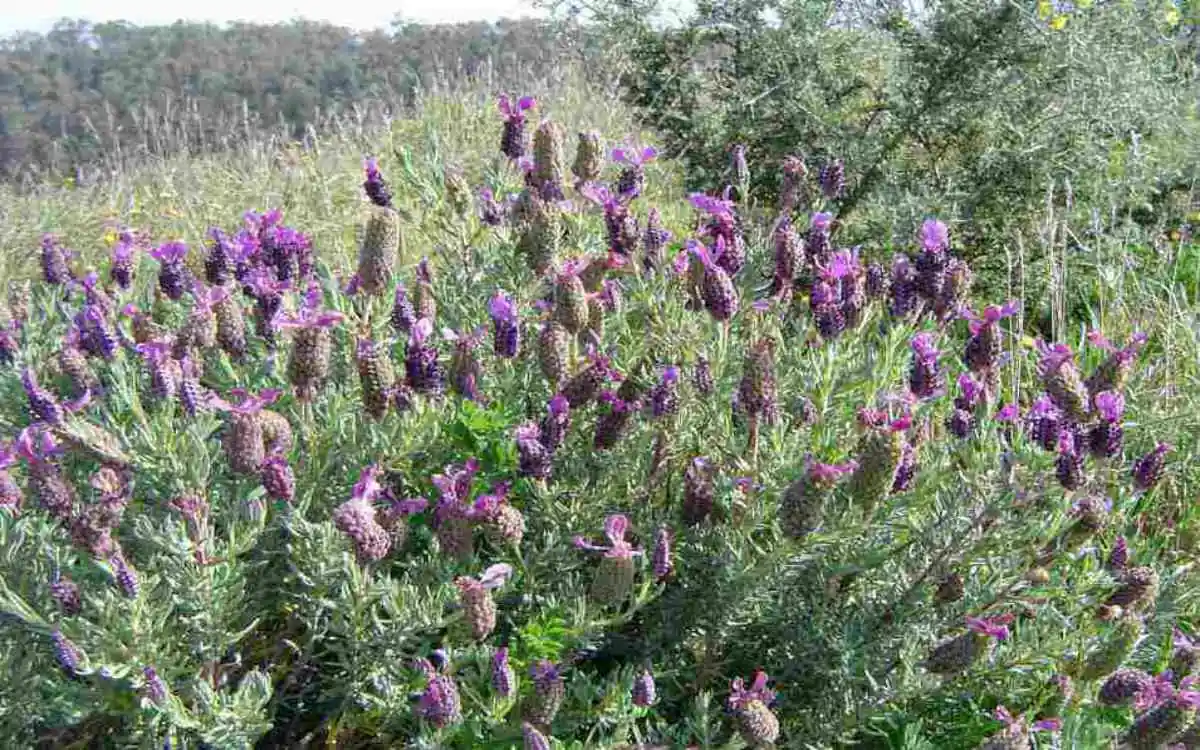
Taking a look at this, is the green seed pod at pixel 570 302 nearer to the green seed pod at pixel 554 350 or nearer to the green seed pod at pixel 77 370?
the green seed pod at pixel 554 350

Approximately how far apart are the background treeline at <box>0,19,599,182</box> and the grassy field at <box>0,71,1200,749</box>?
8.53 m

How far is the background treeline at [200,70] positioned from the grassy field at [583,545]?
28.0ft

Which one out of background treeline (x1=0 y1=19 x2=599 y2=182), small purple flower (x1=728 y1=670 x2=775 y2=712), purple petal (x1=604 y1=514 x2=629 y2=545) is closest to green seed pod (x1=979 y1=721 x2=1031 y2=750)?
small purple flower (x1=728 y1=670 x2=775 y2=712)

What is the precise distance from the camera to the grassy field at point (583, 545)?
1398mm

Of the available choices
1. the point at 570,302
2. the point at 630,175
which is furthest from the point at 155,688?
the point at 630,175

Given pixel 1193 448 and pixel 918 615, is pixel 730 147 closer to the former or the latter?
pixel 1193 448

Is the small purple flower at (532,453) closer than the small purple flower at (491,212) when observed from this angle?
Yes

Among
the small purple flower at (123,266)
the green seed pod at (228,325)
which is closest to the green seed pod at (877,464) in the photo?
the green seed pod at (228,325)

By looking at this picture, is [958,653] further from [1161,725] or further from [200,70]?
[200,70]

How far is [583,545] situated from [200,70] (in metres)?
20.9

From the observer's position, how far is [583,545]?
1.39 meters

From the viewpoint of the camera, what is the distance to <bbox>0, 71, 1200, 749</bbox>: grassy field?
1.40 m

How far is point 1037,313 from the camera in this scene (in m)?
3.55

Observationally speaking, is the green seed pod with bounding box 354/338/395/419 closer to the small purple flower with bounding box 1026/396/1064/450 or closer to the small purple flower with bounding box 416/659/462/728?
the small purple flower with bounding box 416/659/462/728
